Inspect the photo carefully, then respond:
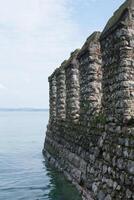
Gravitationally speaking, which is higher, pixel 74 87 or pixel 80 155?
pixel 74 87

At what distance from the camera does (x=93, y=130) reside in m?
14.3

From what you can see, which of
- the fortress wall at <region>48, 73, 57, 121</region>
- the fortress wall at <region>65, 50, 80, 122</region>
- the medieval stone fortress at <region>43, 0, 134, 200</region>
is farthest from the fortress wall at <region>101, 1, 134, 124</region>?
the fortress wall at <region>48, 73, 57, 121</region>

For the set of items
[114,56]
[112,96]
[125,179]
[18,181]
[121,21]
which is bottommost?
[18,181]

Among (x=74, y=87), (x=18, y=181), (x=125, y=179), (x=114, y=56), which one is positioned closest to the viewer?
(x=125, y=179)

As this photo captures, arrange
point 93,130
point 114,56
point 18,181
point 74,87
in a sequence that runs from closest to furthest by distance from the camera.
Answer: point 114,56
point 93,130
point 74,87
point 18,181

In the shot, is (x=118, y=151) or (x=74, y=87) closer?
(x=118, y=151)

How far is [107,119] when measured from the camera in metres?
12.6

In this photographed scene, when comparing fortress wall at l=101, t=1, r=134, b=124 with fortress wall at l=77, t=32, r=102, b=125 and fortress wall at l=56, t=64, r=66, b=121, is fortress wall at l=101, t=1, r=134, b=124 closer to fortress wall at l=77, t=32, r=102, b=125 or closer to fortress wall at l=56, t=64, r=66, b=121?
fortress wall at l=77, t=32, r=102, b=125

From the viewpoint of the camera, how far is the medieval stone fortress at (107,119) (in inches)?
441

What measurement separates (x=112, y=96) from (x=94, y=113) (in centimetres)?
241

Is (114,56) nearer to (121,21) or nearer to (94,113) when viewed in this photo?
(121,21)

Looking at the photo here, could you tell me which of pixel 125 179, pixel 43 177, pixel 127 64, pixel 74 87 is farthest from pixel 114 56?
pixel 43 177

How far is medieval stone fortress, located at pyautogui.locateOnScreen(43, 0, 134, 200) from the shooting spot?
36.7 ft

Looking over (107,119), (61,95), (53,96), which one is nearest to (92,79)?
(107,119)
